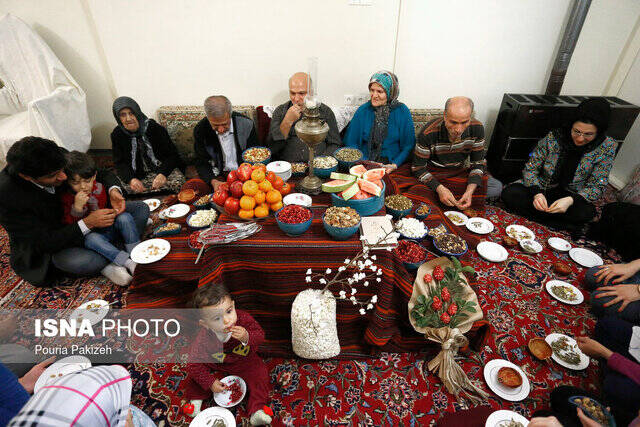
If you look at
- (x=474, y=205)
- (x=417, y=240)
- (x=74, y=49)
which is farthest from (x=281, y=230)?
(x=74, y=49)

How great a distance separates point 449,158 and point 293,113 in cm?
174

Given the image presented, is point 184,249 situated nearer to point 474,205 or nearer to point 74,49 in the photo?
point 474,205

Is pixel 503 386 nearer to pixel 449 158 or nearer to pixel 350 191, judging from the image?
pixel 350 191

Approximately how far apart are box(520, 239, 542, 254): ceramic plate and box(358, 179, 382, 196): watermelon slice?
1900 millimetres

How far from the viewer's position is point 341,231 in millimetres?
1917

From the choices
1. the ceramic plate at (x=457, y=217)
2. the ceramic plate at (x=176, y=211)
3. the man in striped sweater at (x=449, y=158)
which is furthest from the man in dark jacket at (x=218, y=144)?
the ceramic plate at (x=457, y=217)

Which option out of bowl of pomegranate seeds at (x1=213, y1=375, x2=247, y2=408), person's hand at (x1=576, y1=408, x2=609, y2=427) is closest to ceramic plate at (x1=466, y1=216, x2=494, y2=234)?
person's hand at (x1=576, y1=408, x2=609, y2=427)

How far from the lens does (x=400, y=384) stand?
211 centimetres

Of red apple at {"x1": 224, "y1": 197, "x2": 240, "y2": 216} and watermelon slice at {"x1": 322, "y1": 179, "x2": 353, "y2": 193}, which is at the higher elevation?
watermelon slice at {"x1": 322, "y1": 179, "x2": 353, "y2": 193}

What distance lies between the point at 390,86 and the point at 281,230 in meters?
2.18

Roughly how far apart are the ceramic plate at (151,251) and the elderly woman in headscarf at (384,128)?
2.29m

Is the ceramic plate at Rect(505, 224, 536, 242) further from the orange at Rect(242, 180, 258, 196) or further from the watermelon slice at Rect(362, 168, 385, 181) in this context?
the orange at Rect(242, 180, 258, 196)

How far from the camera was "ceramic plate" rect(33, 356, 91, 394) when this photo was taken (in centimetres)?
185

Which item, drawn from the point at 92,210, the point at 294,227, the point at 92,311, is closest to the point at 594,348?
the point at 294,227
